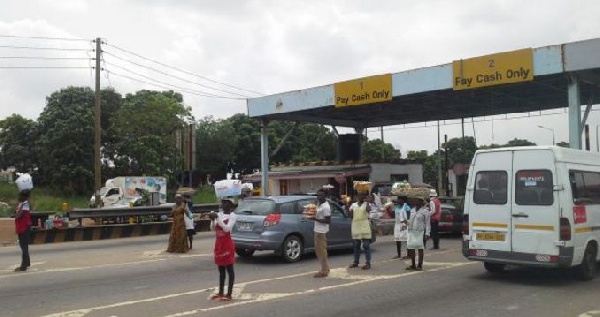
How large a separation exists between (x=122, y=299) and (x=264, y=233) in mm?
4298

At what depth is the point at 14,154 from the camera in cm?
5216

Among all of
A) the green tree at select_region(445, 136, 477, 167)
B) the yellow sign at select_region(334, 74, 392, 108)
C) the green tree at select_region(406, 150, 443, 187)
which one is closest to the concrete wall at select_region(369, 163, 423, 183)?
the yellow sign at select_region(334, 74, 392, 108)

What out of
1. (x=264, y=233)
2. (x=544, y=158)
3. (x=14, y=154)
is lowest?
(x=264, y=233)

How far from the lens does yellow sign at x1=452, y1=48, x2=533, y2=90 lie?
1959cm

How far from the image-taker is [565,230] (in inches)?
388

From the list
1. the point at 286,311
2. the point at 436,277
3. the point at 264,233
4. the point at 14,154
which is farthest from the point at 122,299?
the point at 14,154

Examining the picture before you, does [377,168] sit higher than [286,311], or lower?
higher

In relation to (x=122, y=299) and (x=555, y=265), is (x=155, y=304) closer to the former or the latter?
(x=122, y=299)

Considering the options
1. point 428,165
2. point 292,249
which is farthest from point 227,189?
point 428,165

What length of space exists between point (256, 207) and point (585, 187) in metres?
6.74

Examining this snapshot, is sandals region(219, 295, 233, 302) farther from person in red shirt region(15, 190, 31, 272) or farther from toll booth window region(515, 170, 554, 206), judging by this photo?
person in red shirt region(15, 190, 31, 272)

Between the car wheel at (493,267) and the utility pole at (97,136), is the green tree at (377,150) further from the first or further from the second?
the car wheel at (493,267)

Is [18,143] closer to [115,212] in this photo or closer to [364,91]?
[115,212]

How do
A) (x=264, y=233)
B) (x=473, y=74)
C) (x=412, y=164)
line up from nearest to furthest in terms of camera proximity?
(x=264, y=233) < (x=473, y=74) < (x=412, y=164)
